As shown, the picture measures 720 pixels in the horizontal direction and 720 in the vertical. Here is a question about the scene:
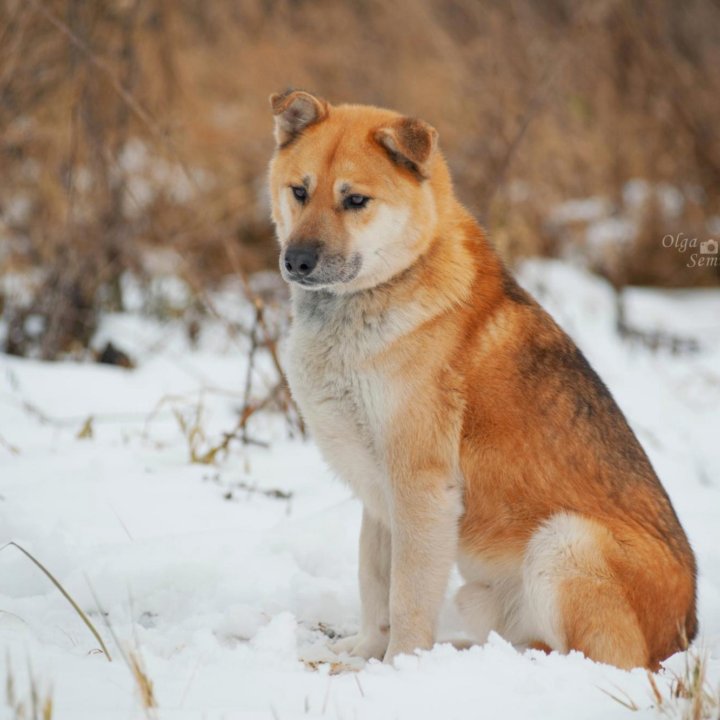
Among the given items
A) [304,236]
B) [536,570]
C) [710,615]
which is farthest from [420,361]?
[710,615]

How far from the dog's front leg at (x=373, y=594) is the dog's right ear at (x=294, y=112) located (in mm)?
1434

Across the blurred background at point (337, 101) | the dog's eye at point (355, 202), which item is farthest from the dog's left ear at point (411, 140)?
the blurred background at point (337, 101)

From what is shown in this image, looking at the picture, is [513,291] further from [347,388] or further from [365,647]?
[365,647]

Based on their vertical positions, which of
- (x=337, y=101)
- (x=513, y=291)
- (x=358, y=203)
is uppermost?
(x=337, y=101)

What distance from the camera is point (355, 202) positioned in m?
3.17

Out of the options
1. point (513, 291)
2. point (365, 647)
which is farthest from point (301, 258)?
point (365, 647)

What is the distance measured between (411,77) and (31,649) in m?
8.98

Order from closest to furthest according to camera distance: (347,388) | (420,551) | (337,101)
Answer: (420,551) → (347,388) → (337,101)

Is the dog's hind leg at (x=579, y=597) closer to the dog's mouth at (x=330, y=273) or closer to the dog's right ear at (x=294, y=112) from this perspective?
the dog's mouth at (x=330, y=273)

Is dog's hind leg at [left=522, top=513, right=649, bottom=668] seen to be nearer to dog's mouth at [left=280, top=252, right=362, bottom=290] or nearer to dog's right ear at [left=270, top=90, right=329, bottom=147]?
dog's mouth at [left=280, top=252, right=362, bottom=290]

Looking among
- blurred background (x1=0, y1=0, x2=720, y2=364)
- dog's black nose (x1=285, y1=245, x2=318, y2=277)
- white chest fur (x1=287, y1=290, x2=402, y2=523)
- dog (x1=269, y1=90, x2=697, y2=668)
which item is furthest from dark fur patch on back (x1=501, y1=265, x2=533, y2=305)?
blurred background (x1=0, y1=0, x2=720, y2=364)

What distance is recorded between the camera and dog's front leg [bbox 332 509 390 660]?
10.5 ft

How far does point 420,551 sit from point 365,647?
0.48 m

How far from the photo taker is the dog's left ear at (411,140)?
3.14 meters
